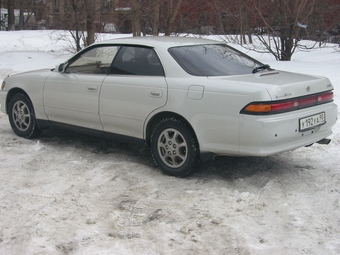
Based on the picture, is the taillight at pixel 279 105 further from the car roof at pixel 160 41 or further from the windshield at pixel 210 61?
the car roof at pixel 160 41

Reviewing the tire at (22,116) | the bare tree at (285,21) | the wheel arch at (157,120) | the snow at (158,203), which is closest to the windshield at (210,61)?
the wheel arch at (157,120)

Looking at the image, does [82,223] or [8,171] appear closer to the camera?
[82,223]

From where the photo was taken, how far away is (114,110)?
5.79 meters

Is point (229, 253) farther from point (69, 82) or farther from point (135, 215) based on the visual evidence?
point (69, 82)

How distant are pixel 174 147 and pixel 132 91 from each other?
2.64ft

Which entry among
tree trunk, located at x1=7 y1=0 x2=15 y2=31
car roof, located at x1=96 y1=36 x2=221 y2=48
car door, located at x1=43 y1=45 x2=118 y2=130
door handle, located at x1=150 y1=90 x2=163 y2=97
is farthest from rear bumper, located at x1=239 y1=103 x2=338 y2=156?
tree trunk, located at x1=7 y1=0 x2=15 y2=31

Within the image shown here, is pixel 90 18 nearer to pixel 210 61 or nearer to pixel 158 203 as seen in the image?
pixel 210 61

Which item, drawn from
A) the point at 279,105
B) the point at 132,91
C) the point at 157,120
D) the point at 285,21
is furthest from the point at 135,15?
the point at 279,105

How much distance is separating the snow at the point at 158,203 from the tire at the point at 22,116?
0.32m

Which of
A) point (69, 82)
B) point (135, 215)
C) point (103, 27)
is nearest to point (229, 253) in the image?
point (135, 215)

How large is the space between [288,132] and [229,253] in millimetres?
1598

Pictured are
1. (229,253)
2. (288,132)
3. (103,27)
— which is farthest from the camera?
(103,27)

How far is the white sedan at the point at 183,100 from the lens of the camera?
4766 millimetres

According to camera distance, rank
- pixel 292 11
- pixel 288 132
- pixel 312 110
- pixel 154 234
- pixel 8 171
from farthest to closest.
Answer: pixel 292 11
pixel 8 171
pixel 312 110
pixel 288 132
pixel 154 234
